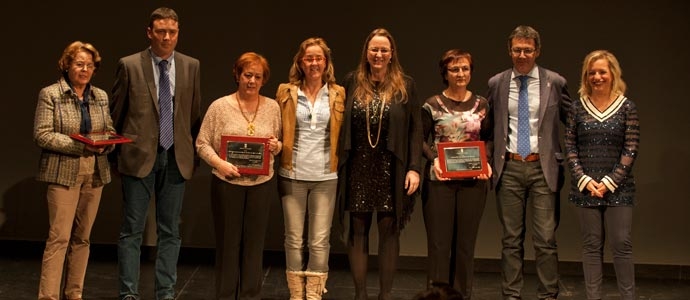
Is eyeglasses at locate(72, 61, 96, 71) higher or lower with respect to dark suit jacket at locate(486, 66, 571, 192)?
higher

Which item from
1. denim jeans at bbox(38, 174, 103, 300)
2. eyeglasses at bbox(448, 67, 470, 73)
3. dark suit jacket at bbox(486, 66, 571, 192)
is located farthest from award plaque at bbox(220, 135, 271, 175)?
dark suit jacket at bbox(486, 66, 571, 192)

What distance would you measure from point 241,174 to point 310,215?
460mm

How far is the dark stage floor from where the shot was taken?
5227mm

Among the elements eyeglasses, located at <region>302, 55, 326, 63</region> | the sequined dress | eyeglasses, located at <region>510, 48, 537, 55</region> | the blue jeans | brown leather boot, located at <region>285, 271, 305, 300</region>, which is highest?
eyeglasses, located at <region>510, 48, 537, 55</region>

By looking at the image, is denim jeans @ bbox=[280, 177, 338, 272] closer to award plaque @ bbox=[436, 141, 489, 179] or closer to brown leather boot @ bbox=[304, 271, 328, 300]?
brown leather boot @ bbox=[304, 271, 328, 300]

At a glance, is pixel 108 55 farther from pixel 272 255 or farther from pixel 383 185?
pixel 383 185

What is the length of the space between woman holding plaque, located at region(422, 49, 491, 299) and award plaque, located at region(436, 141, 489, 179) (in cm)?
6

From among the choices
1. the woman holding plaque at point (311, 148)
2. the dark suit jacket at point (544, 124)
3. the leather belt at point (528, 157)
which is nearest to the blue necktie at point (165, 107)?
the woman holding plaque at point (311, 148)

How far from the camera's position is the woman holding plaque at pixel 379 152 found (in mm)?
4477

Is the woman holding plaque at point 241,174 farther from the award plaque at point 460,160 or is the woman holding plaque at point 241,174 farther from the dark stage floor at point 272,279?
the award plaque at point 460,160

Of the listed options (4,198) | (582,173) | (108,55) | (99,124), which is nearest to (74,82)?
(99,124)

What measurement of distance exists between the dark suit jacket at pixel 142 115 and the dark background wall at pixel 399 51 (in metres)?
1.49

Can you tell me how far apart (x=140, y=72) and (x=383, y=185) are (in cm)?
147

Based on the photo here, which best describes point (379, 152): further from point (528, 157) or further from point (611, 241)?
point (611, 241)
